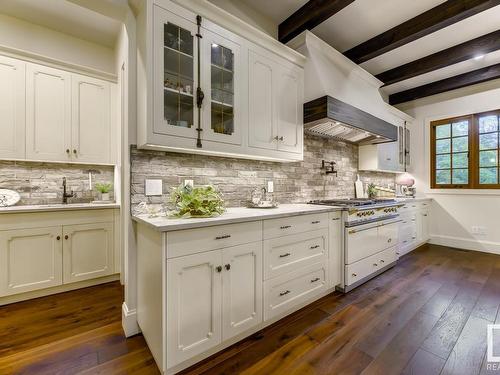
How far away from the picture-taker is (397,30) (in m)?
2.68

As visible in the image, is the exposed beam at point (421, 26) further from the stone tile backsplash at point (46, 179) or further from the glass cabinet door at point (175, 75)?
the stone tile backsplash at point (46, 179)

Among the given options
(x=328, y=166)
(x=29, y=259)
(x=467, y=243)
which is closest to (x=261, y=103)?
(x=328, y=166)

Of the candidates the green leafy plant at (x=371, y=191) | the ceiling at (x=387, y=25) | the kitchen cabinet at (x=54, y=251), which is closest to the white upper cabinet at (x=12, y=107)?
the kitchen cabinet at (x=54, y=251)

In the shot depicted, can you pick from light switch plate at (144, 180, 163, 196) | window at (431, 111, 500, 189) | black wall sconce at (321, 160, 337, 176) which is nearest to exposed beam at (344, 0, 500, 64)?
black wall sconce at (321, 160, 337, 176)

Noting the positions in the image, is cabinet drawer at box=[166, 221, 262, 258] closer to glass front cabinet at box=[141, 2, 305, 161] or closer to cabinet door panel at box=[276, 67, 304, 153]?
glass front cabinet at box=[141, 2, 305, 161]

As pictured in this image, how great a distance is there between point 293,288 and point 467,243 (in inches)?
164

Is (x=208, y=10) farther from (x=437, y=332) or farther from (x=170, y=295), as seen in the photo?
(x=437, y=332)

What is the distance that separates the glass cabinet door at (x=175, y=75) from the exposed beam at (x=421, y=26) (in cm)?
241

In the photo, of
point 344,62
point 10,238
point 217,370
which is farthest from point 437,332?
point 10,238

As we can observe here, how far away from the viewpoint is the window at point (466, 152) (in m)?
3.87

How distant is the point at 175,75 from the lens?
Answer: 1.67 m

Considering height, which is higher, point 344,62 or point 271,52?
point 344,62

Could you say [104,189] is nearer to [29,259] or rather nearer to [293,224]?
[29,259]

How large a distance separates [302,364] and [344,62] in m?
3.17
